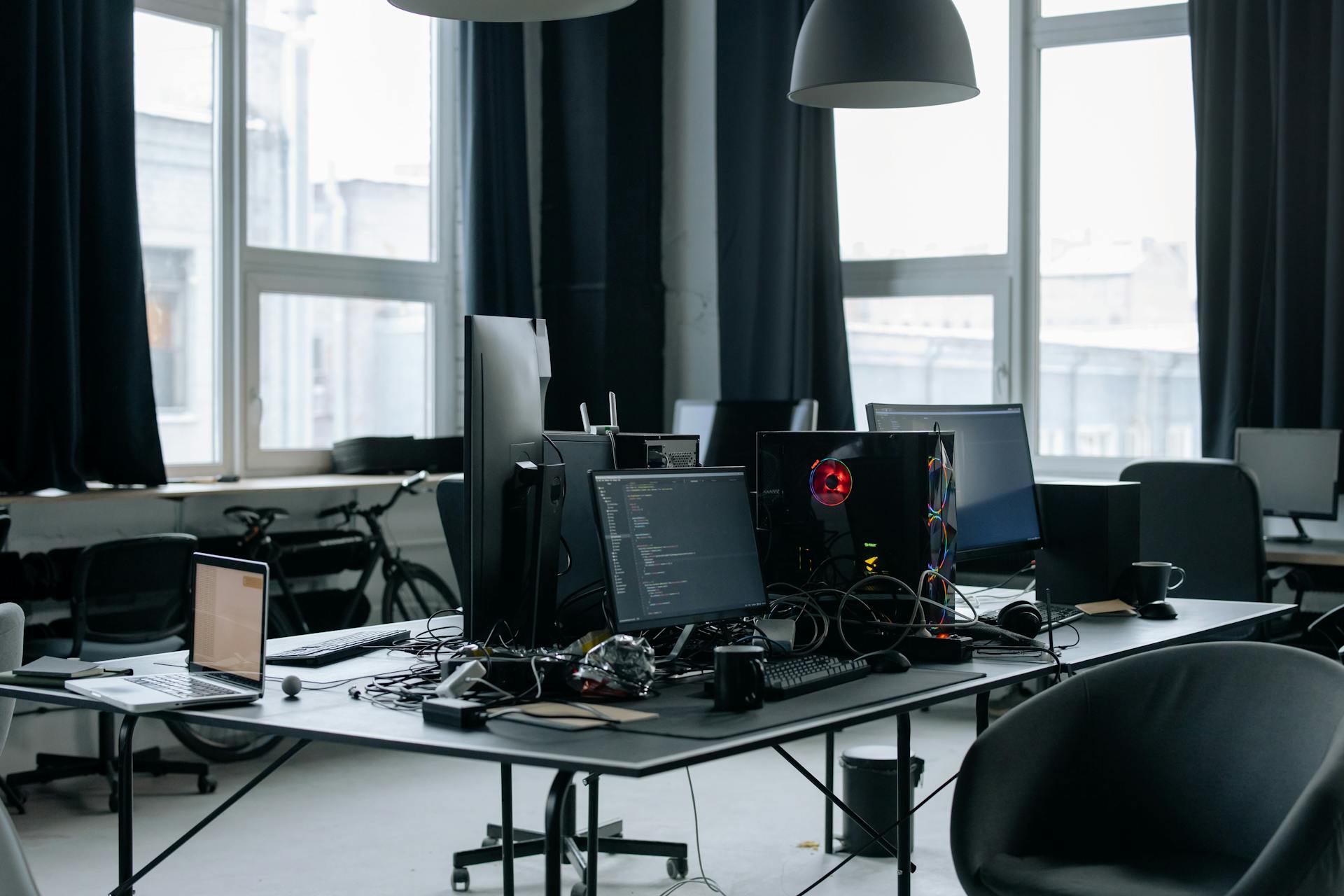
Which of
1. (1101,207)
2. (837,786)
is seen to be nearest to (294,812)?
Answer: (837,786)

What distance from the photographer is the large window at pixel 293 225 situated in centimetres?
475

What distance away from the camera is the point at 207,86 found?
4.82 metres

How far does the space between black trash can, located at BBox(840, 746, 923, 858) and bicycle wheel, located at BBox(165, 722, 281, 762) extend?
5.78 feet

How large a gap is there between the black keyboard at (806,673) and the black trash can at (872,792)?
1.40m

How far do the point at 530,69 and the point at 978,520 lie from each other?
10.5 ft

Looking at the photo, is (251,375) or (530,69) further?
(530,69)

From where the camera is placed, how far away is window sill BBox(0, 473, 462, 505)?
13.4 feet

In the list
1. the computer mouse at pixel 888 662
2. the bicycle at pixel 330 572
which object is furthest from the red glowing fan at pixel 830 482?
the bicycle at pixel 330 572

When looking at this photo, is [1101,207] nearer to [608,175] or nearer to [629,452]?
[608,175]

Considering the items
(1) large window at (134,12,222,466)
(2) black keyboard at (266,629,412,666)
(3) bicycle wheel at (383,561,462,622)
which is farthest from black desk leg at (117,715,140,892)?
(1) large window at (134,12,222,466)

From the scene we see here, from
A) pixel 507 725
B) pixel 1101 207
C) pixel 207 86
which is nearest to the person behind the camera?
pixel 507 725

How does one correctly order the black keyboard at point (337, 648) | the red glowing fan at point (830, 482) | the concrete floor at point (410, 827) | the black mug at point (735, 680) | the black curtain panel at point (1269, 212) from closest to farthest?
the black mug at point (735, 680) < the black keyboard at point (337, 648) < the red glowing fan at point (830, 482) < the concrete floor at point (410, 827) < the black curtain panel at point (1269, 212)

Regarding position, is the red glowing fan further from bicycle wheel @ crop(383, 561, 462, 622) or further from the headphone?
bicycle wheel @ crop(383, 561, 462, 622)

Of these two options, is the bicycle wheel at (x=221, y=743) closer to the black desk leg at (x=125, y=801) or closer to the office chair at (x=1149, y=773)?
the black desk leg at (x=125, y=801)
